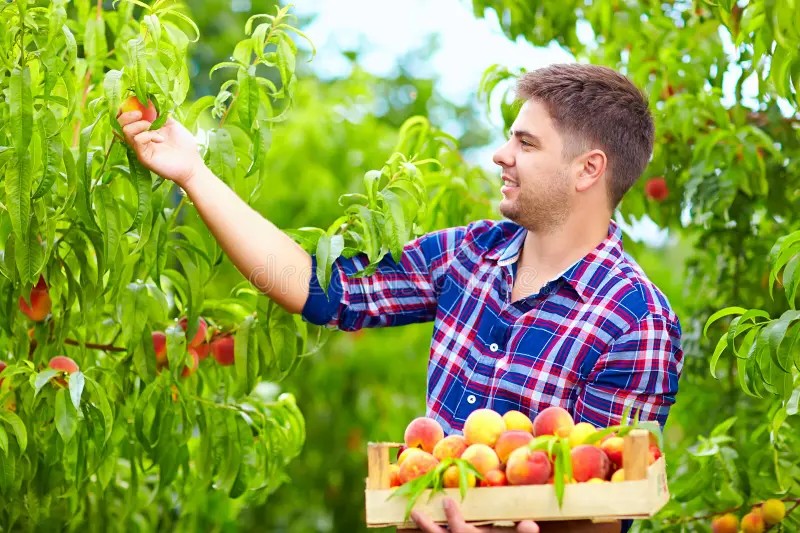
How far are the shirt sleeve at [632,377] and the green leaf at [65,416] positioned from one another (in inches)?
36.8

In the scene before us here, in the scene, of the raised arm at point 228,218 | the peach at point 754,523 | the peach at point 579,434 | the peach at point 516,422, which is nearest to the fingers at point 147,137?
the raised arm at point 228,218

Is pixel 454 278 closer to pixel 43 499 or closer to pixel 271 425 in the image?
pixel 271 425

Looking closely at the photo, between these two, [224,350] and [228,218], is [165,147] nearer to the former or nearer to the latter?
[228,218]

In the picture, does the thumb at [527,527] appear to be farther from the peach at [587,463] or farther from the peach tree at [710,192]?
the peach tree at [710,192]

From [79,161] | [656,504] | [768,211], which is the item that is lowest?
[656,504]

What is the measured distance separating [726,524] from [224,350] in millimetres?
1273

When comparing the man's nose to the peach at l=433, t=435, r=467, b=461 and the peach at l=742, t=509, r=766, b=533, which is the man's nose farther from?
the peach at l=742, t=509, r=766, b=533

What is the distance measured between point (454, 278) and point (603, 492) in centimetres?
73

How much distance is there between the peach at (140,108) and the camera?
2006 millimetres

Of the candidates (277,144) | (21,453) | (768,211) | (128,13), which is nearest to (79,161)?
(21,453)

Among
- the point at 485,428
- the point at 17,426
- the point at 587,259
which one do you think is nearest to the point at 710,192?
the point at 587,259

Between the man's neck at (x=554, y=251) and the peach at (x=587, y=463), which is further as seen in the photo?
the man's neck at (x=554, y=251)

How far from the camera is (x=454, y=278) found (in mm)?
2268

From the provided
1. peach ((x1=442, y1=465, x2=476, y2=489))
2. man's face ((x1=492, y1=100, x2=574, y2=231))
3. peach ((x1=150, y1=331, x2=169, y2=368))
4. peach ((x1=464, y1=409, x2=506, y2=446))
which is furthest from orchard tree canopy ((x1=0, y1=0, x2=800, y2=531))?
peach ((x1=442, y1=465, x2=476, y2=489))
